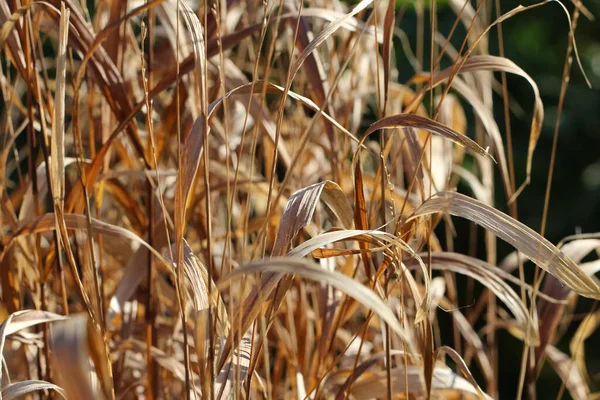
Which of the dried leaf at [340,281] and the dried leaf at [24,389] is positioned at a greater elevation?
the dried leaf at [340,281]

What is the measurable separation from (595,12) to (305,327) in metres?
1.69

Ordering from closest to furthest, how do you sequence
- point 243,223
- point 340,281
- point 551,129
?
point 340,281
point 243,223
point 551,129

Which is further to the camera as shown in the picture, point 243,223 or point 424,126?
point 243,223

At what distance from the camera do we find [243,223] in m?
0.38

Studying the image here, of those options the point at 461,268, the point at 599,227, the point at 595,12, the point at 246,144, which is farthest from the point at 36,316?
the point at 595,12

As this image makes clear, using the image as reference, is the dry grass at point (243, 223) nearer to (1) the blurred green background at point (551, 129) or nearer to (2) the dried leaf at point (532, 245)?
(2) the dried leaf at point (532, 245)

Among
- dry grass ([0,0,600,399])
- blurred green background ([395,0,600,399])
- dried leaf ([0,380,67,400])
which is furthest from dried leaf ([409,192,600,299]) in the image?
blurred green background ([395,0,600,399])

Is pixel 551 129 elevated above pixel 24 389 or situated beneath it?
elevated above

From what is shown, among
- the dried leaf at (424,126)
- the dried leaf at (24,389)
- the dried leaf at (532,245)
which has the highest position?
the dried leaf at (424,126)

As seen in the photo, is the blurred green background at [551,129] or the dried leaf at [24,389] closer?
the dried leaf at [24,389]

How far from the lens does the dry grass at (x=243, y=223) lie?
0.24m

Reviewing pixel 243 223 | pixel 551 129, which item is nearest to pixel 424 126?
pixel 243 223

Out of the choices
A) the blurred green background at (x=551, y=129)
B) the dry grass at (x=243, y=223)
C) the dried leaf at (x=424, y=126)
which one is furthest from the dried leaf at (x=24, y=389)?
the blurred green background at (x=551, y=129)

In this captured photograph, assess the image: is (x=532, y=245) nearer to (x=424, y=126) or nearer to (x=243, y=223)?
(x=424, y=126)
